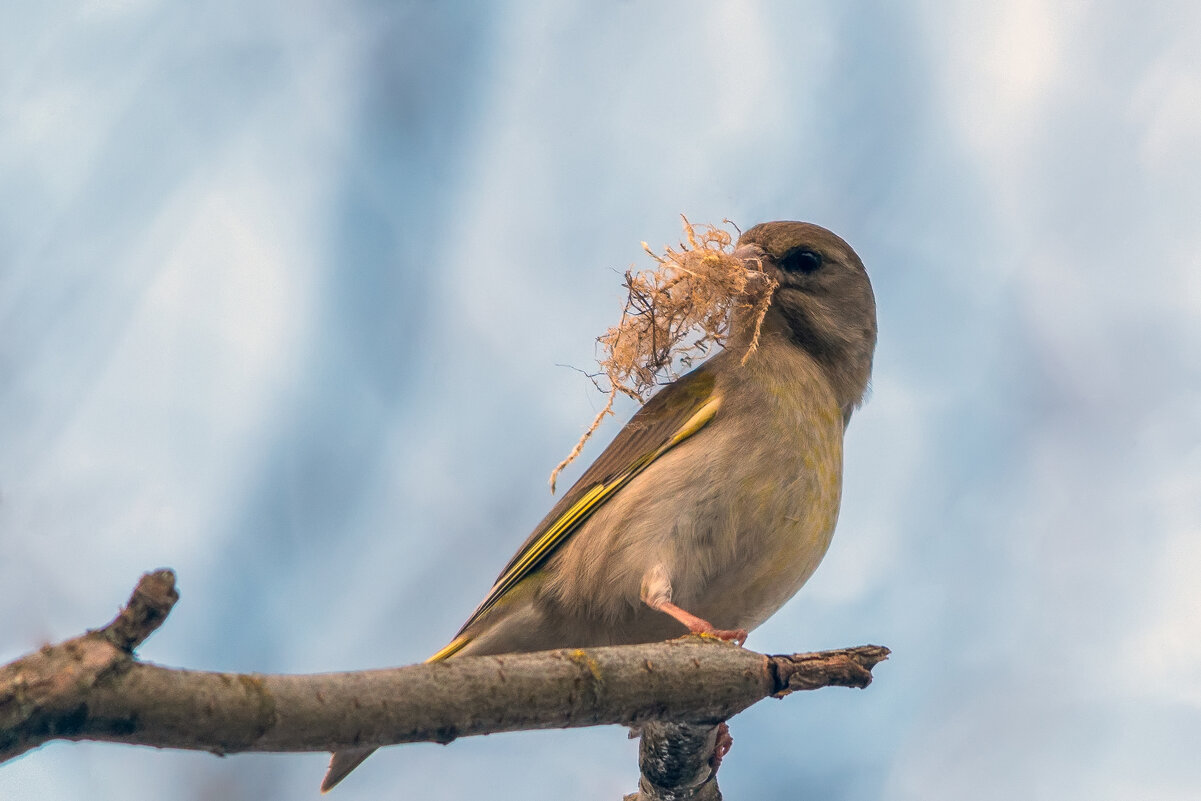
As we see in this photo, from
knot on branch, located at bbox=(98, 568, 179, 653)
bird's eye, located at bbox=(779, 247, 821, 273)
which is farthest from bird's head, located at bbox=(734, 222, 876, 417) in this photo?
knot on branch, located at bbox=(98, 568, 179, 653)

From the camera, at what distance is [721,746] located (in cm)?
358

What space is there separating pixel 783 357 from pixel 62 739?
2.77 metres

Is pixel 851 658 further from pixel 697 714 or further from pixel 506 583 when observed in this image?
pixel 506 583

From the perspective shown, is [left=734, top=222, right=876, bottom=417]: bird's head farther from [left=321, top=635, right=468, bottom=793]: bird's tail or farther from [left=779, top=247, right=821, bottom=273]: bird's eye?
[left=321, top=635, right=468, bottom=793]: bird's tail

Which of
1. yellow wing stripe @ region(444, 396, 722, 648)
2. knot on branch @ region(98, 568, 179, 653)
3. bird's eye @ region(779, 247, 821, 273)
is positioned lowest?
knot on branch @ region(98, 568, 179, 653)

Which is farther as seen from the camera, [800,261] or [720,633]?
[800,261]

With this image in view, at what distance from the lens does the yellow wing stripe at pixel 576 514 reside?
12.1 ft

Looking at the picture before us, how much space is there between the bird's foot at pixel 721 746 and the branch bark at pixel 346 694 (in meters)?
0.82

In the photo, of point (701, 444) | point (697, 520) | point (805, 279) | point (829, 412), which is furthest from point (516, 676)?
point (805, 279)

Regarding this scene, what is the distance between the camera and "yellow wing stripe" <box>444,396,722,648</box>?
3686 mm

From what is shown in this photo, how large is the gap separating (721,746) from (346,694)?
185 centimetres

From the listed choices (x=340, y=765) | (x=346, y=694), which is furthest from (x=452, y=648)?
(x=346, y=694)

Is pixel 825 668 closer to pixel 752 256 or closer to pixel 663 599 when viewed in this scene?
pixel 663 599

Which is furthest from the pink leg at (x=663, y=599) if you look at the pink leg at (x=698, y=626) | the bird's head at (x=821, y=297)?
the bird's head at (x=821, y=297)
